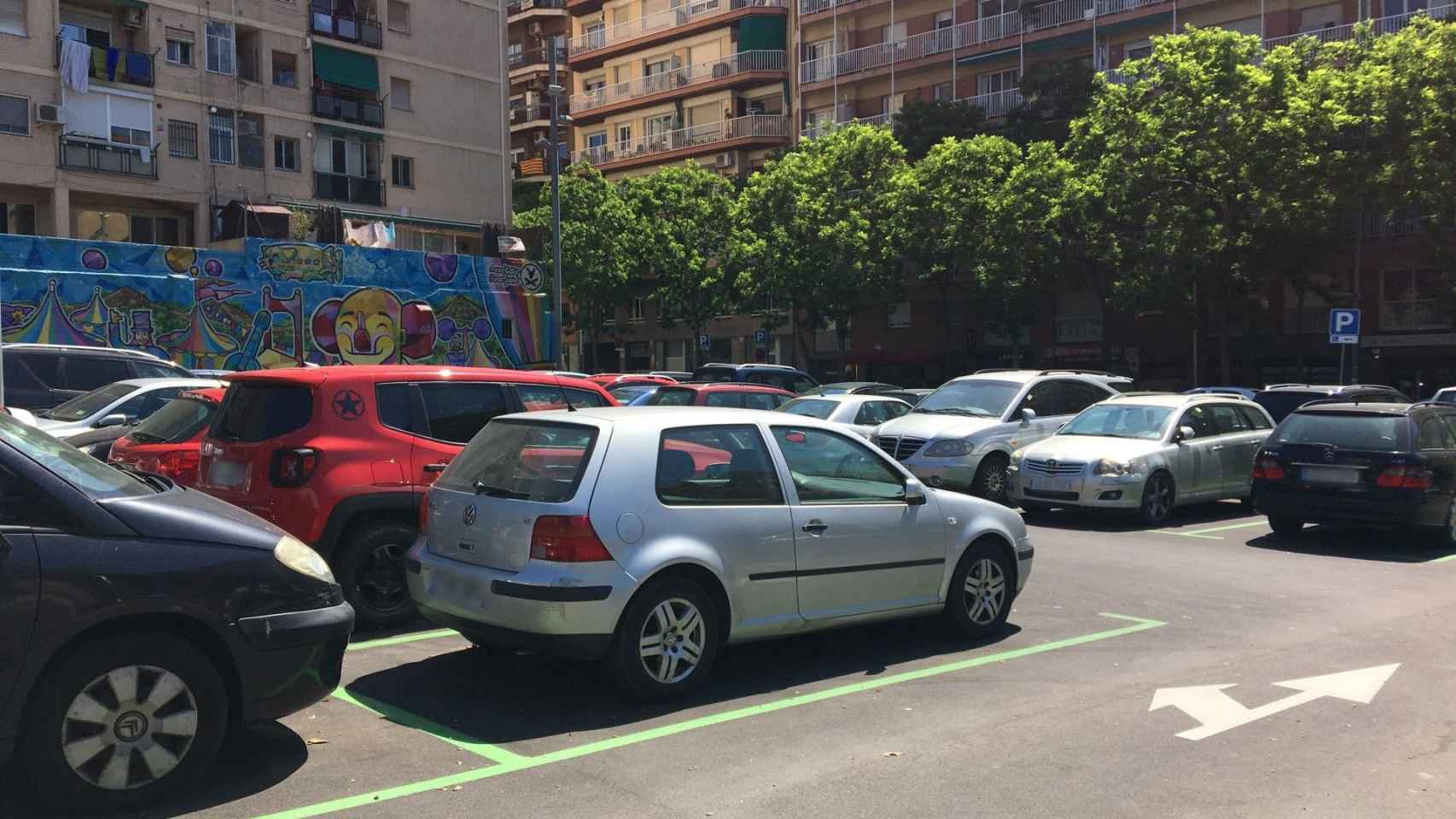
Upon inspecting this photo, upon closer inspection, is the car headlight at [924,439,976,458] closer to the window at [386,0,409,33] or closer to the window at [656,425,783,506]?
the window at [656,425,783,506]

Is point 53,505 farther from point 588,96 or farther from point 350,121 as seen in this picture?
point 588,96

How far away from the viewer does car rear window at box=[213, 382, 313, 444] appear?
24.8 feet

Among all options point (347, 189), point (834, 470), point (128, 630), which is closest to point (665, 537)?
point (834, 470)

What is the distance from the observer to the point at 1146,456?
14141mm

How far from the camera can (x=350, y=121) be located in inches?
1678

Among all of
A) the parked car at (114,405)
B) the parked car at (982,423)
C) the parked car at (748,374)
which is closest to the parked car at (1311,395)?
the parked car at (982,423)

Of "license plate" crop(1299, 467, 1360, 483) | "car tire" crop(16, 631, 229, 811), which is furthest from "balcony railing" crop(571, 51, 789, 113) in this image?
"car tire" crop(16, 631, 229, 811)

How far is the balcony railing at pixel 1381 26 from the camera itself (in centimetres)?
3688

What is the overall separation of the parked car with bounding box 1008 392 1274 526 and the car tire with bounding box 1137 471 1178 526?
0.03 feet

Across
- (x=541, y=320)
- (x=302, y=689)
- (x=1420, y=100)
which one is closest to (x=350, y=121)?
(x=541, y=320)

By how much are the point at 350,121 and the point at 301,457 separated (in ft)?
126

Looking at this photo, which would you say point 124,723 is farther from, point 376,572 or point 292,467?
point 376,572

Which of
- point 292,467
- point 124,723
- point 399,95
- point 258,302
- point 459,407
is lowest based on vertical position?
point 124,723

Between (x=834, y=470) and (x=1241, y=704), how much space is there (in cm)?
256
